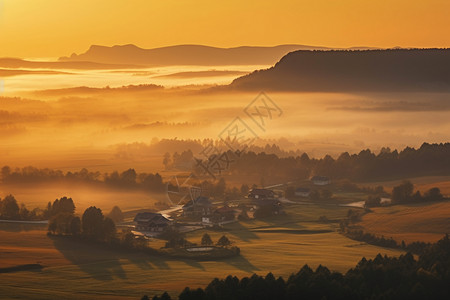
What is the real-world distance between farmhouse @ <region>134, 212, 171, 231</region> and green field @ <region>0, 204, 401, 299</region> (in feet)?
11.6

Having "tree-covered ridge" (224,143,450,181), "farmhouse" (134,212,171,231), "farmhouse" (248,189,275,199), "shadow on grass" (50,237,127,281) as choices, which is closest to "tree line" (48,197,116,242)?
"shadow on grass" (50,237,127,281)

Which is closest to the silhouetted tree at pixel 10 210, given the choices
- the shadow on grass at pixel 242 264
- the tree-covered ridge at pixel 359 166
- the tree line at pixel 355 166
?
the shadow on grass at pixel 242 264

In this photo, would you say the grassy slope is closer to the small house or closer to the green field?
the green field

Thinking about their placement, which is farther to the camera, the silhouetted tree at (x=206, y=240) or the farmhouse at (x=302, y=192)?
the farmhouse at (x=302, y=192)

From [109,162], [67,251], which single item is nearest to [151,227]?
[67,251]

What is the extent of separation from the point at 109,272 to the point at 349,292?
71.3ft

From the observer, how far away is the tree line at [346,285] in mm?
70375

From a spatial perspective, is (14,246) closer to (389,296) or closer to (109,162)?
(389,296)

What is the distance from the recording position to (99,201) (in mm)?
129375

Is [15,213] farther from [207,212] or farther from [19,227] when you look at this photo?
[207,212]

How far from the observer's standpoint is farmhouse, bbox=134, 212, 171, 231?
4178 inches

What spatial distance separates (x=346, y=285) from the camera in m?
A: 72.9

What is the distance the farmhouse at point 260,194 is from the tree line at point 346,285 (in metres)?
50.1

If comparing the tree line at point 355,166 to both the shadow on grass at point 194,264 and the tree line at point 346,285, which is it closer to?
the shadow on grass at point 194,264
